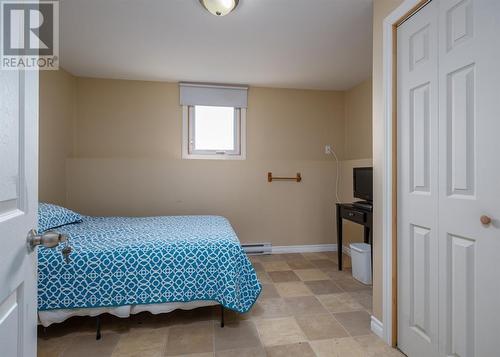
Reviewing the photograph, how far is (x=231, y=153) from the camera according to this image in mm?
3705

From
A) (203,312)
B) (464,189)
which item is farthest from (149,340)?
(464,189)

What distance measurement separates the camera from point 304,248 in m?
3.79

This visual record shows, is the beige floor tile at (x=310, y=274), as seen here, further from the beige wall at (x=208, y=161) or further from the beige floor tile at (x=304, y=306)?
the beige wall at (x=208, y=161)

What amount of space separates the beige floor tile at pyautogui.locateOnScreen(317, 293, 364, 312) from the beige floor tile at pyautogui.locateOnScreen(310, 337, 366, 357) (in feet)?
1.34

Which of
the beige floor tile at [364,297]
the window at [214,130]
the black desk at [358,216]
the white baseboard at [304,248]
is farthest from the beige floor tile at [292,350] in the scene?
the window at [214,130]

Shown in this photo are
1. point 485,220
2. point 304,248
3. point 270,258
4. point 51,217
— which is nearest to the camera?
point 485,220

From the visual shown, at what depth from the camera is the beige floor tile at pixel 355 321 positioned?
189 cm

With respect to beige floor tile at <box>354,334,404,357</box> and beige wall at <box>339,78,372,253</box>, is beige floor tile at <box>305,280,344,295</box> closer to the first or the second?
beige floor tile at <box>354,334,404,357</box>

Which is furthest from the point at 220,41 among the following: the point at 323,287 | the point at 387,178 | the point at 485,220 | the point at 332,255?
the point at 332,255

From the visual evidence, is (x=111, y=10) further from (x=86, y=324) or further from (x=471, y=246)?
(x=471, y=246)

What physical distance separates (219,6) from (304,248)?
3.08 m

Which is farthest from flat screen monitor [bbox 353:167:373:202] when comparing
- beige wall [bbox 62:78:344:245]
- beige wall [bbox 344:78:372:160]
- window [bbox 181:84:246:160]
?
window [bbox 181:84:246:160]

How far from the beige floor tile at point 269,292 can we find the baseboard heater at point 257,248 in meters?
0.97

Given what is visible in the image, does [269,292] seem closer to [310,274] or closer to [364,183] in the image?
[310,274]
